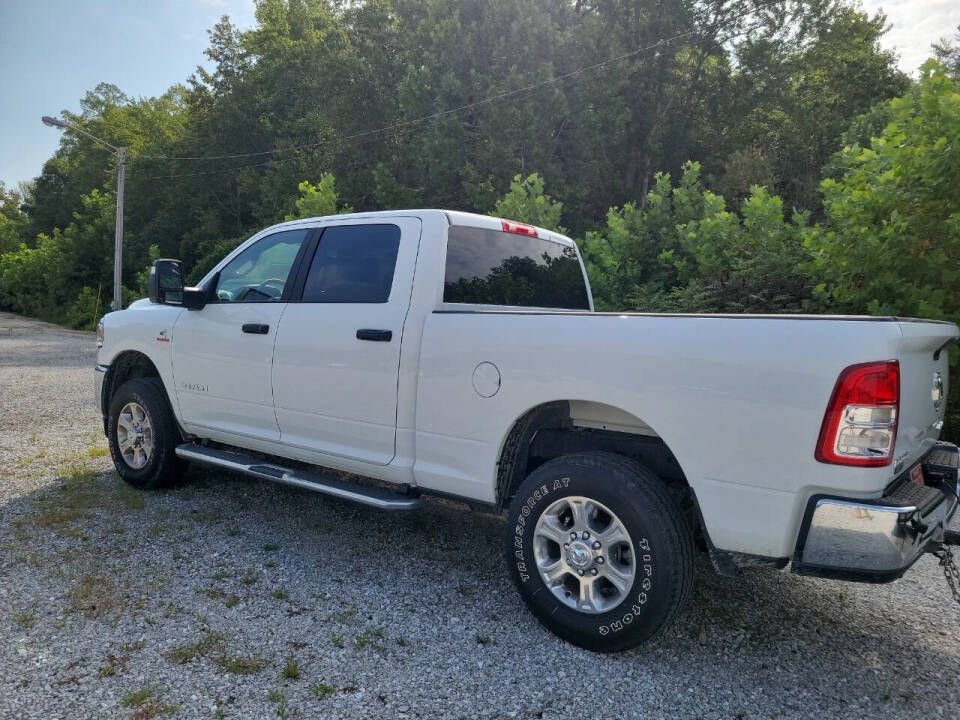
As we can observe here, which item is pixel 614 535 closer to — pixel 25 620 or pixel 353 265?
pixel 353 265

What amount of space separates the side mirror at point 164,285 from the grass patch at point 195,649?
8.38 feet

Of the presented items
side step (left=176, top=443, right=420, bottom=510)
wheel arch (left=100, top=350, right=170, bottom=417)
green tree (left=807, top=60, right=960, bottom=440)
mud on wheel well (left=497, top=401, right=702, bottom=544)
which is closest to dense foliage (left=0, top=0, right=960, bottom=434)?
green tree (left=807, top=60, right=960, bottom=440)

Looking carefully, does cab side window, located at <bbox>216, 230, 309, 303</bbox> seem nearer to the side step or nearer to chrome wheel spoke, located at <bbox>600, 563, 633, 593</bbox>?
the side step

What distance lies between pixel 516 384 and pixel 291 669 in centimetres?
154

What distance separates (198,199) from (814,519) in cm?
4229

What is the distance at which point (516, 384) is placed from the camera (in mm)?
3275

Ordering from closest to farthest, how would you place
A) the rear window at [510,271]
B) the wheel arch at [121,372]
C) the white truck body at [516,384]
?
the white truck body at [516,384] < the rear window at [510,271] < the wheel arch at [121,372]

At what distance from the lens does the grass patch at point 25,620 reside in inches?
126

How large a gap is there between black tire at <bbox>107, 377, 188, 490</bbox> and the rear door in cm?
132

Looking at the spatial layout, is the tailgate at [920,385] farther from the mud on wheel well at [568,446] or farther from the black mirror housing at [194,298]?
the black mirror housing at [194,298]

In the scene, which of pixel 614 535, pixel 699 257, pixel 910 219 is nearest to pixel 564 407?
pixel 614 535

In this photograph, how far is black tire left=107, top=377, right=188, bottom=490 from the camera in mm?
5172

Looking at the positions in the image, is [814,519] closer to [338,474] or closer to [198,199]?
[338,474]

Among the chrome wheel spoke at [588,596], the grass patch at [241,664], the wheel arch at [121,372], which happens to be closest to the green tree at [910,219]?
the chrome wheel spoke at [588,596]
